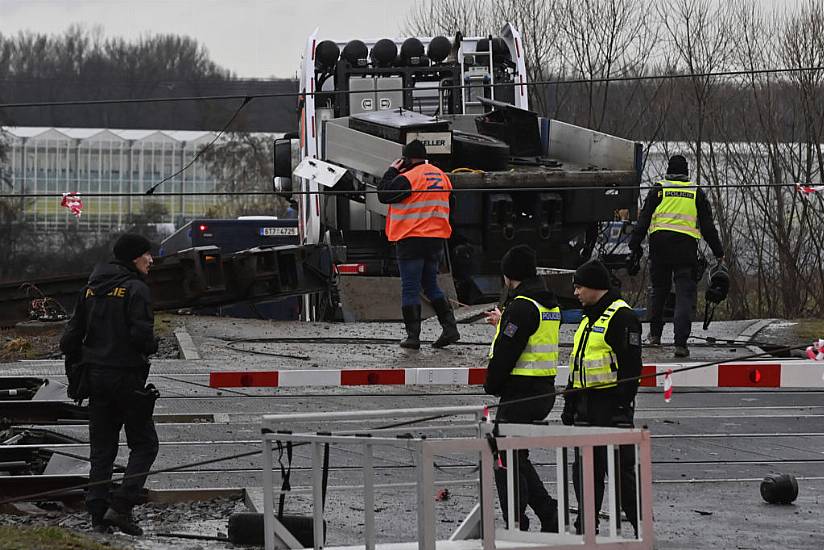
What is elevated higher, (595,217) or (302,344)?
(595,217)

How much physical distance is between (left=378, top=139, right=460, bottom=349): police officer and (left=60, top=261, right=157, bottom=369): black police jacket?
445cm

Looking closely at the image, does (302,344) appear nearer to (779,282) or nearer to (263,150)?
(779,282)

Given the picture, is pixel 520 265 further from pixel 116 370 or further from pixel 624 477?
pixel 116 370

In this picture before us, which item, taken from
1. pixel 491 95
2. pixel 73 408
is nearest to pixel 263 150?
pixel 491 95

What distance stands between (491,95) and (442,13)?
41.0 ft

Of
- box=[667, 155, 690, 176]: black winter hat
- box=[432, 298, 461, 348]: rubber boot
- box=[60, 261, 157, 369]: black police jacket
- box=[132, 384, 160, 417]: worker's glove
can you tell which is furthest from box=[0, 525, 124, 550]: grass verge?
box=[667, 155, 690, 176]: black winter hat

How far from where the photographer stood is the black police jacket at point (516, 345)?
22.2 feet

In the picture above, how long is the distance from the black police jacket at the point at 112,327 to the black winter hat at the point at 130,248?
142 millimetres

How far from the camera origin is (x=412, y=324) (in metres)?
12.1

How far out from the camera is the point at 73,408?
10281 mm

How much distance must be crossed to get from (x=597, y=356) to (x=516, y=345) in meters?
0.43

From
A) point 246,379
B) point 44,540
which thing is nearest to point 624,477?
point 44,540

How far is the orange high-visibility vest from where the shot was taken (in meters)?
11.6

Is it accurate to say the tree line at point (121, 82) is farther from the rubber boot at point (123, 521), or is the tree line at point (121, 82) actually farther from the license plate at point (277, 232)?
the rubber boot at point (123, 521)
